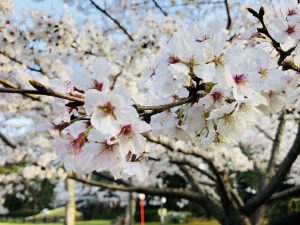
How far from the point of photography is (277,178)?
6.28 metres

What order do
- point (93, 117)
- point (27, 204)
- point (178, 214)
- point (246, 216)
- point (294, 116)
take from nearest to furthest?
1. point (93, 117)
2. point (246, 216)
3. point (294, 116)
4. point (178, 214)
5. point (27, 204)

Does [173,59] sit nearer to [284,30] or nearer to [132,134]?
[132,134]

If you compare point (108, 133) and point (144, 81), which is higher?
point (144, 81)

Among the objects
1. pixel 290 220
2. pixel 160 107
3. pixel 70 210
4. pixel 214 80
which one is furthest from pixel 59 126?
pixel 290 220

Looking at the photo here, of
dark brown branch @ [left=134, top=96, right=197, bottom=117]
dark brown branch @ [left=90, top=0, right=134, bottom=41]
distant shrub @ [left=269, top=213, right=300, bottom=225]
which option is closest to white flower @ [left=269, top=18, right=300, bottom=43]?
dark brown branch @ [left=134, top=96, right=197, bottom=117]

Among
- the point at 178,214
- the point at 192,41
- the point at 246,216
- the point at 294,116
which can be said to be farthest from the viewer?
the point at 178,214

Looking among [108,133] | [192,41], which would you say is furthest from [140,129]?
[192,41]

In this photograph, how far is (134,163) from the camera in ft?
4.61

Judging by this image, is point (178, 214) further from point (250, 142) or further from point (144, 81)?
point (144, 81)

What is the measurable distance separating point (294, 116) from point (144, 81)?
8.58 meters

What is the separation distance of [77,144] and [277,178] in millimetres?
5530

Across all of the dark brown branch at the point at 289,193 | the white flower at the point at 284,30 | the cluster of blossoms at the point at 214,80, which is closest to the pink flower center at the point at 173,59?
the cluster of blossoms at the point at 214,80

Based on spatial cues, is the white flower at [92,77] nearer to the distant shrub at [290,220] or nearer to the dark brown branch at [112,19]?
the dark brown branch at [112,19]

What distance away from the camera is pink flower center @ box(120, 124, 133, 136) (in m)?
1.23
